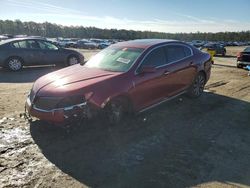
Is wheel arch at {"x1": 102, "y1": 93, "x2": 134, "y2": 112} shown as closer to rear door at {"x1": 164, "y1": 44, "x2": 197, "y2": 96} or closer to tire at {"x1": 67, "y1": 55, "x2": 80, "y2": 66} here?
rear door at {"x1": 164, "y1": 44, "x2": 197, "y2": 96}

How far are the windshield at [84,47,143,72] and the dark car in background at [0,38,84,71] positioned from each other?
273 inches

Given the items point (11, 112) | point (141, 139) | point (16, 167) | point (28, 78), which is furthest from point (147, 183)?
point (28, 78)

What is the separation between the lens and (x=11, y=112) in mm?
6285

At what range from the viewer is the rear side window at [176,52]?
6656 millimetres

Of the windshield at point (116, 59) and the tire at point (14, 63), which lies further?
the tire at point (14, 63)

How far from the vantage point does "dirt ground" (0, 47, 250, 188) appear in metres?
3.78

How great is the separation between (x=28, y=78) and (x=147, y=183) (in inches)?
327

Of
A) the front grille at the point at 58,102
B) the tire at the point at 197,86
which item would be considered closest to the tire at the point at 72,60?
the tire at the point at 197,86

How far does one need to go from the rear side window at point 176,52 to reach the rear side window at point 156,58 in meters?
0.21

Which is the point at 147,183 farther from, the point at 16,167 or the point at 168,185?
the point at 16,167

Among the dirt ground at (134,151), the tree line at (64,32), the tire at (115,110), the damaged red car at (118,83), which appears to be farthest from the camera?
the tree line at (64,32)

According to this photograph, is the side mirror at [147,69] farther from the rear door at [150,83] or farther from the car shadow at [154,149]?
the car shadow at [154,149]

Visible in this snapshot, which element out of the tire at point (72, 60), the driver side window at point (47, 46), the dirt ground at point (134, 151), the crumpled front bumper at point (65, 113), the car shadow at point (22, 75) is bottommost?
the car shadow at point (22, 75)

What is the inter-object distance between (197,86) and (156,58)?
7.28 feet
